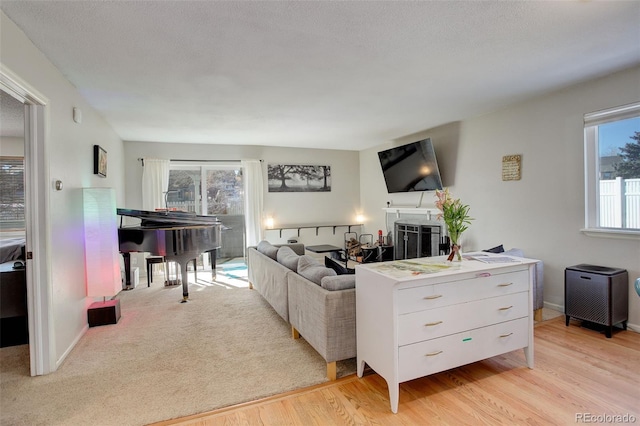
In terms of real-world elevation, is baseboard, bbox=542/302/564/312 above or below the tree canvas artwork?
below

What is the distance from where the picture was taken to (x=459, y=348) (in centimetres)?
209

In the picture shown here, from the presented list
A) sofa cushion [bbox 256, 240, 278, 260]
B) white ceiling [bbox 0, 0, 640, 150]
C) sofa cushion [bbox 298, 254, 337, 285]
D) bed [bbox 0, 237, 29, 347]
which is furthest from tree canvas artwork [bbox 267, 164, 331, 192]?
bed [bbox 0, 237, 29, 347]

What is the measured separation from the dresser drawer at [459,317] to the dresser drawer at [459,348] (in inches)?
1.6

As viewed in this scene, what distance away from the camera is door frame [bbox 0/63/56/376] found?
7.67 ft

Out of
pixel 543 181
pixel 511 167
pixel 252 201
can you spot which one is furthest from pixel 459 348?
pixel 252 201

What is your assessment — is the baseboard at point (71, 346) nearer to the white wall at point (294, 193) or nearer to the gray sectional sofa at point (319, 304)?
the gray sectional sofa at point (319, 304)

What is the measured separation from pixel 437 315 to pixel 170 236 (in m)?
3.16

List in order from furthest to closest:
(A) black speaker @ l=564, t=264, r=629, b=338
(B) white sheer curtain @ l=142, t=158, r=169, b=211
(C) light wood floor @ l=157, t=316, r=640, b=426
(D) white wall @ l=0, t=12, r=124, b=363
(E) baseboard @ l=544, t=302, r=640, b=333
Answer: (B) white sheer curtain @ l=142, t=158, r=169, b=211
(E) baseboard @ l=544, t=302, r=640, b=333
(A) black speaker @ l=564, t=264, r=629, b=338
(D) white wall @ l=0, t=12, r=124, b=363
(C) light wood floor @ l=157, t=316, r=640, b=426

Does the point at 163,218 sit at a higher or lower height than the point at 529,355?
higher

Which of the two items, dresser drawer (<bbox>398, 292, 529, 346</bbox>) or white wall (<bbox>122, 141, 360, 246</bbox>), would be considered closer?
dresser drawer (<bbox>398, 292, 529, 346</bbox>)

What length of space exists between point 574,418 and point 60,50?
13.2 ft

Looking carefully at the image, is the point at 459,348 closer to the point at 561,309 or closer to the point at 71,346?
the point at 561,309

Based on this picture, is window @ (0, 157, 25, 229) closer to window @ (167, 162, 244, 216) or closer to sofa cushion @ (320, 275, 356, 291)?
window @ (167, 162, 244, 216)

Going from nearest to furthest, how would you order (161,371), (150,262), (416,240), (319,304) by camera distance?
1. (319,304)
2. (161,371)
3. (150,262)
4. (416,240)
